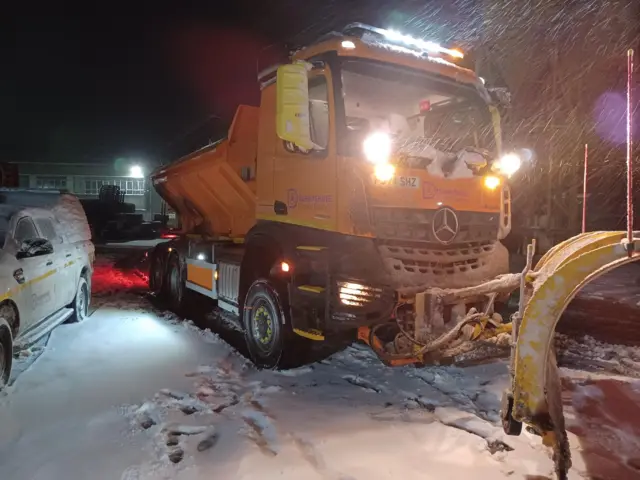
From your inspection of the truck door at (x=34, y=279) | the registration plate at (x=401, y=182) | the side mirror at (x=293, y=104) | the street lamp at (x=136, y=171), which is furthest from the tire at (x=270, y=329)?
the street lamp at (x=136, y=171)

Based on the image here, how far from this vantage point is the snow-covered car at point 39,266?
5.43 meters

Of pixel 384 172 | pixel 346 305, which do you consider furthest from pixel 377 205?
pixel 346 305

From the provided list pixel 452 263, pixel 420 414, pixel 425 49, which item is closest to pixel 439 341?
pixel 420 414

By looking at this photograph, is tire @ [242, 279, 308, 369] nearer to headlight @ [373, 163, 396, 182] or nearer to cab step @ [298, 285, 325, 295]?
cab step @ [298, 285, 325, 295]

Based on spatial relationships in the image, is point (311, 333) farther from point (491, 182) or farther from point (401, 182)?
point (491, 182)

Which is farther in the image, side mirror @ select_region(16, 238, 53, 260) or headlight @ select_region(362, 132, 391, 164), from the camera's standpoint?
side mirror @ select_region(16, 238, 53, 260)

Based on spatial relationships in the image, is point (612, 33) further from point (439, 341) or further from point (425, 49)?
point (439, 341)

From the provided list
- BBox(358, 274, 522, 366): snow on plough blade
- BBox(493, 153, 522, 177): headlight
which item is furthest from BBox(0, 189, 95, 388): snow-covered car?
BBox(493, 153, 522, 177): headlight

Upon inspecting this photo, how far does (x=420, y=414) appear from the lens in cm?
468

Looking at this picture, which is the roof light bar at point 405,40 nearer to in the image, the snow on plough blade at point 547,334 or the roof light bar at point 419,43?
the roof light bar at point 419,43

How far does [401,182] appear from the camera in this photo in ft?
17.4

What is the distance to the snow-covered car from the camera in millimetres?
5430

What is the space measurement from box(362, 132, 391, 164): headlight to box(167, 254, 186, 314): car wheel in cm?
578

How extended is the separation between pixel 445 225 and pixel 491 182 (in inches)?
42.7
